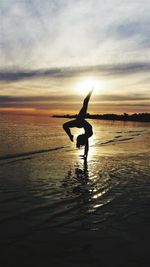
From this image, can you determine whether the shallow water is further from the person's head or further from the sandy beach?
the person's head

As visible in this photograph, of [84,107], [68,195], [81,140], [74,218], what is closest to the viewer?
[74,218]

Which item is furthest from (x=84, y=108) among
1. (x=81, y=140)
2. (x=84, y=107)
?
(x=81, y=140)

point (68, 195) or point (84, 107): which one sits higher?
point (84, 107)

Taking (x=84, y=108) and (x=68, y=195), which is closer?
(x=68, y=195)

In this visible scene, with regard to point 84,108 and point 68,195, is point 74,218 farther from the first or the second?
point 84,108

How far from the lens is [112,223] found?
21.4 feet

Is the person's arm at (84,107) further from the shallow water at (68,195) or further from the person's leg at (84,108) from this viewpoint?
the shallow water at (68,195)

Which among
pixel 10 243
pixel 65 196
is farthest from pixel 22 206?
pixel 10 243

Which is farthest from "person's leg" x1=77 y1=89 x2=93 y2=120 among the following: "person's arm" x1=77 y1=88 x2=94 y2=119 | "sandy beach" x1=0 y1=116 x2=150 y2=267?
"sandy beach" x1=0 y1=116 x2=150 y2=267

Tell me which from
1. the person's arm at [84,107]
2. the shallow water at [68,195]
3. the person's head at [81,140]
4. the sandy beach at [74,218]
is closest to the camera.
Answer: the sandy beach at [74,218]

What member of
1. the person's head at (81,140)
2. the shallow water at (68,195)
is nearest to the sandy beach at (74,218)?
the shallow water at (68,195)

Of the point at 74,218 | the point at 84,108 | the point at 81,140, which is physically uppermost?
the point at 84,108

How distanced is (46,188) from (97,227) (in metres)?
3.23

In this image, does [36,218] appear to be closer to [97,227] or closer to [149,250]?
[97,227]
